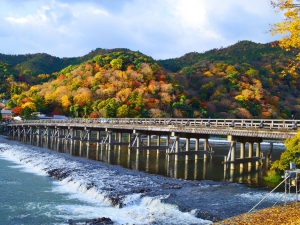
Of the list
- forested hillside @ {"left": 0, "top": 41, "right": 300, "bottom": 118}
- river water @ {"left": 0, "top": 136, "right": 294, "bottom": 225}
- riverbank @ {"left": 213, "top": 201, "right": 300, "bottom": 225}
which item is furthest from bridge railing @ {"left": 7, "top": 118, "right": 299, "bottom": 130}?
forested hillside @ {"left": 0, "top": 41, "right": 300, "bottom": 118}

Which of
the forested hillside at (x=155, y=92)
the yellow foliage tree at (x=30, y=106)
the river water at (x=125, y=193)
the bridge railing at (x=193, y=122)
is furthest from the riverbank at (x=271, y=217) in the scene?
the yellow foliage tree at (x=30, y=106)

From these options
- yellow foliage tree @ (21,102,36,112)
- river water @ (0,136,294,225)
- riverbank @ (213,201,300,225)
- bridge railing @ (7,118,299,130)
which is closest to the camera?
riverbank @ (213,201,300,225)

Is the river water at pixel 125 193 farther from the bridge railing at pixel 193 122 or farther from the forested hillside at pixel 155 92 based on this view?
the forested hillside at pixel 155 92

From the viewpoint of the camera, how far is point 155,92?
69.9 m

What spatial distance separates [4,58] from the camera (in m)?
148

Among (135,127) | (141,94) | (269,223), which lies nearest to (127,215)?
(269,223)

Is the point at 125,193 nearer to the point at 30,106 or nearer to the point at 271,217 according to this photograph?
the point at 271,217

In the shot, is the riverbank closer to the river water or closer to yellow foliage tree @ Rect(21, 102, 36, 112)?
the river water

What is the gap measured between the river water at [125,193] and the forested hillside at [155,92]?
3906cm

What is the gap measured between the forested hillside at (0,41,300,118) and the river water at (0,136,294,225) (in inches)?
1538

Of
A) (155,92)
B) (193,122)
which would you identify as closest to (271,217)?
(193,122)

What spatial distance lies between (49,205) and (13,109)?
7303 centimetres

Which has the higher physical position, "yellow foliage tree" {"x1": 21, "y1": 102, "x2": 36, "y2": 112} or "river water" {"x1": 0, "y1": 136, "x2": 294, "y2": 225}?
"yellow foliage tree" {"x1": 21, "y1": 102, "x2": 36, "y2": 112}

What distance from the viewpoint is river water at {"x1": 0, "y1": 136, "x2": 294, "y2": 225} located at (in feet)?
44.7
